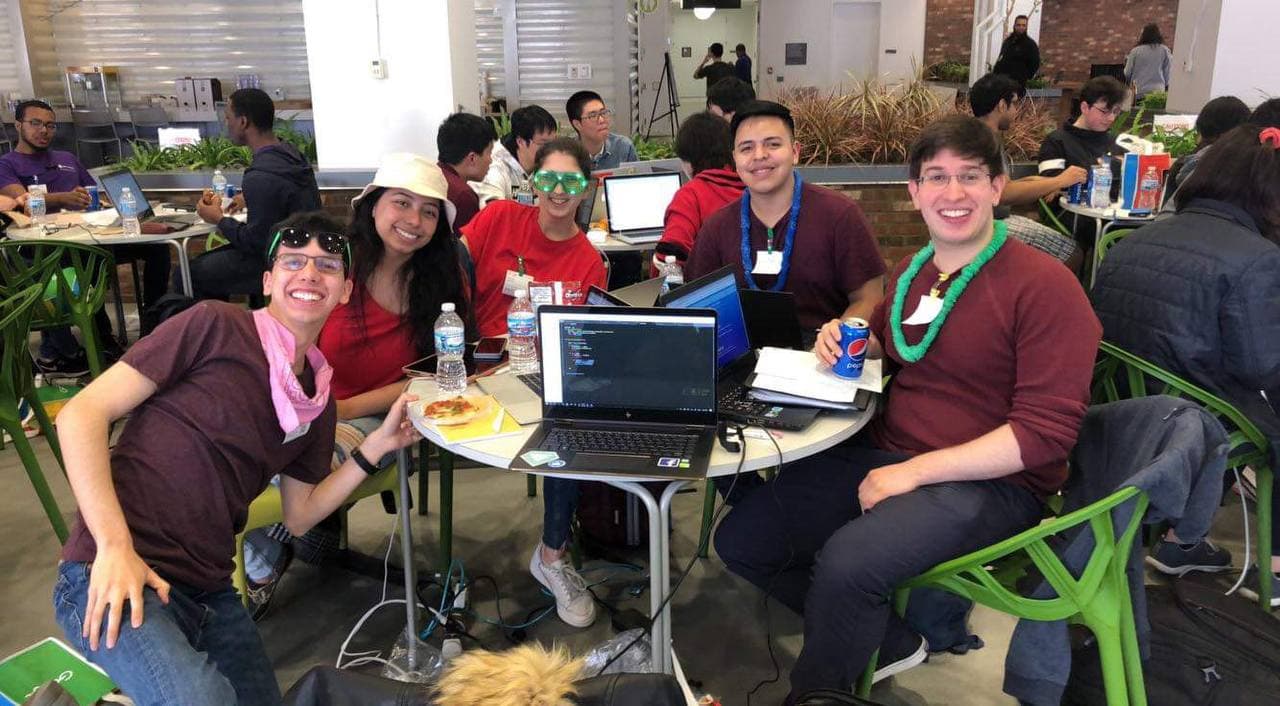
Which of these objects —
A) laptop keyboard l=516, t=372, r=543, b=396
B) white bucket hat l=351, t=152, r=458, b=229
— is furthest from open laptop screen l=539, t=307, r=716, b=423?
white bucket hat l=351, t=152, r=458, b=229

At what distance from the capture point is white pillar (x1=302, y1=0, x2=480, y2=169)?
208 inches

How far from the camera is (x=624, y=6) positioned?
31.8 feet

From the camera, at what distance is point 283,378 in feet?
5.54

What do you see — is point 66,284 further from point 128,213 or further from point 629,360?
point 629,360

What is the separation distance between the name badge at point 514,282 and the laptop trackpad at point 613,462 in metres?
1.02

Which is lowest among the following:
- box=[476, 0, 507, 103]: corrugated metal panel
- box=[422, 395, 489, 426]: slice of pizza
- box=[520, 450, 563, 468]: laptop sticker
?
box=[520, 450, 563, 468]: laptop sticker

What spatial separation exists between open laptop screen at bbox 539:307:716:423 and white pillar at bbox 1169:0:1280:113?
6509 millimetres

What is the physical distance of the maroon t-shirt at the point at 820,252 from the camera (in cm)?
270

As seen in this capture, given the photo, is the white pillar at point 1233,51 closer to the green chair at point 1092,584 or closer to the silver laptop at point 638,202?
the silver laptop at point 638,202

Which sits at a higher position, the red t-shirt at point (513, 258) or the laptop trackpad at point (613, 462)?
the red t-shirt at point (513, 258)

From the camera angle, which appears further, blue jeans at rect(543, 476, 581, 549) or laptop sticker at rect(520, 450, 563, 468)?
blue jeans at rect(543, 476, 581, 549)

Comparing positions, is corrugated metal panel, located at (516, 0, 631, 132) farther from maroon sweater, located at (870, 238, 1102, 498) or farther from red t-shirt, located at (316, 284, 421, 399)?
maroon sweater, located at (870, 238, 1102, 498)

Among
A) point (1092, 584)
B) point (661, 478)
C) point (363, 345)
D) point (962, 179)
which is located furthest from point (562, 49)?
point (1092, 584)

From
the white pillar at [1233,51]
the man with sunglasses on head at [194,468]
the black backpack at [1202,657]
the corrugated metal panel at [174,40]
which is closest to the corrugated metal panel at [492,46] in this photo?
the corrugated metal panel at [174,40]
